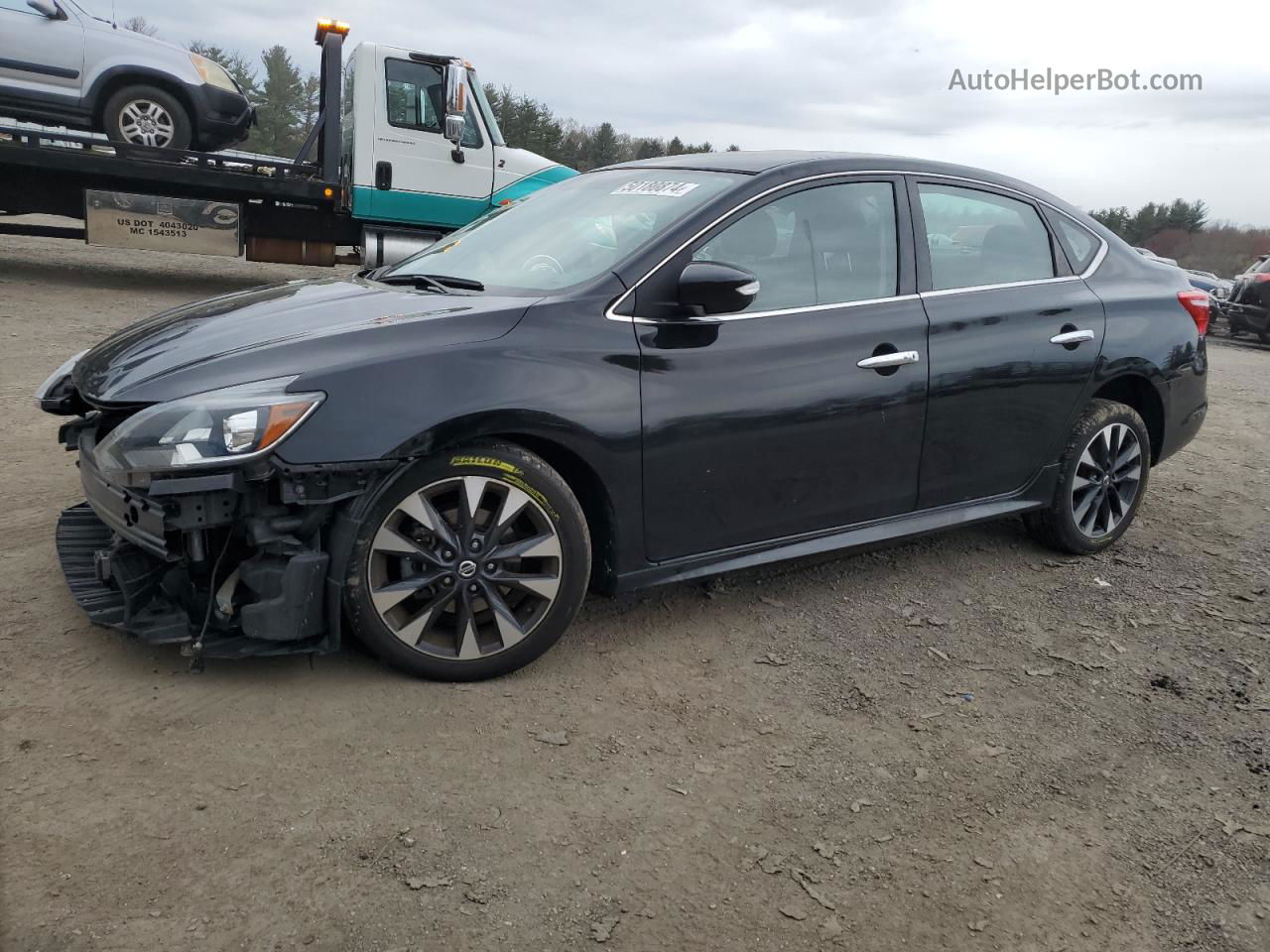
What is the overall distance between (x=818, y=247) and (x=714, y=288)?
2.27 feet

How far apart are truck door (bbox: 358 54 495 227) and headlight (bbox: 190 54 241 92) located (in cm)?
195

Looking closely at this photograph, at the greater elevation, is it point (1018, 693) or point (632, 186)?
point (632, 186)

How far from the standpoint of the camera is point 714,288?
3.30 metres

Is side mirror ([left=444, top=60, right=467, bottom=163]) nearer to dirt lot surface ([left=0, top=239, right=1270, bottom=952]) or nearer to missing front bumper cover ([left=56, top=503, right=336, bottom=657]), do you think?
dirt lot surface ([left=0, top=239, right=1270, bottom=952])

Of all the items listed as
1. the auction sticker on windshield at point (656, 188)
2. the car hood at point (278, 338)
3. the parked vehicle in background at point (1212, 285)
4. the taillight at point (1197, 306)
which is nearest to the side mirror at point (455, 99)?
the auction sticker on windshield at point (656, 188)

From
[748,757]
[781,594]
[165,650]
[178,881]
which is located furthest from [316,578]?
[781,594]

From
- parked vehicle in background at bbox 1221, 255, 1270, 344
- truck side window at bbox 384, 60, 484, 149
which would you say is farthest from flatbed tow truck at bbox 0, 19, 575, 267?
parked vehicle in background at bbox 1221, 255, 1270, 344

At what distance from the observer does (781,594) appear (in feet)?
13.5

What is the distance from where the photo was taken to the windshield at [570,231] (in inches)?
140

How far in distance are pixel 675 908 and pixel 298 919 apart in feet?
2.61

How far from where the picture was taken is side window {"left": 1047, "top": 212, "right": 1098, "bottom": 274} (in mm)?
4551

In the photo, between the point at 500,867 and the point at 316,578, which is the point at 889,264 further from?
the point at 500,867

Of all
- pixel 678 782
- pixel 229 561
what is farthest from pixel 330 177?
pixel 678 782

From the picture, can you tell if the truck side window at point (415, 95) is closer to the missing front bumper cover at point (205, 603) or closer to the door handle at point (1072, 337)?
the door handle at point (1072, 337)
